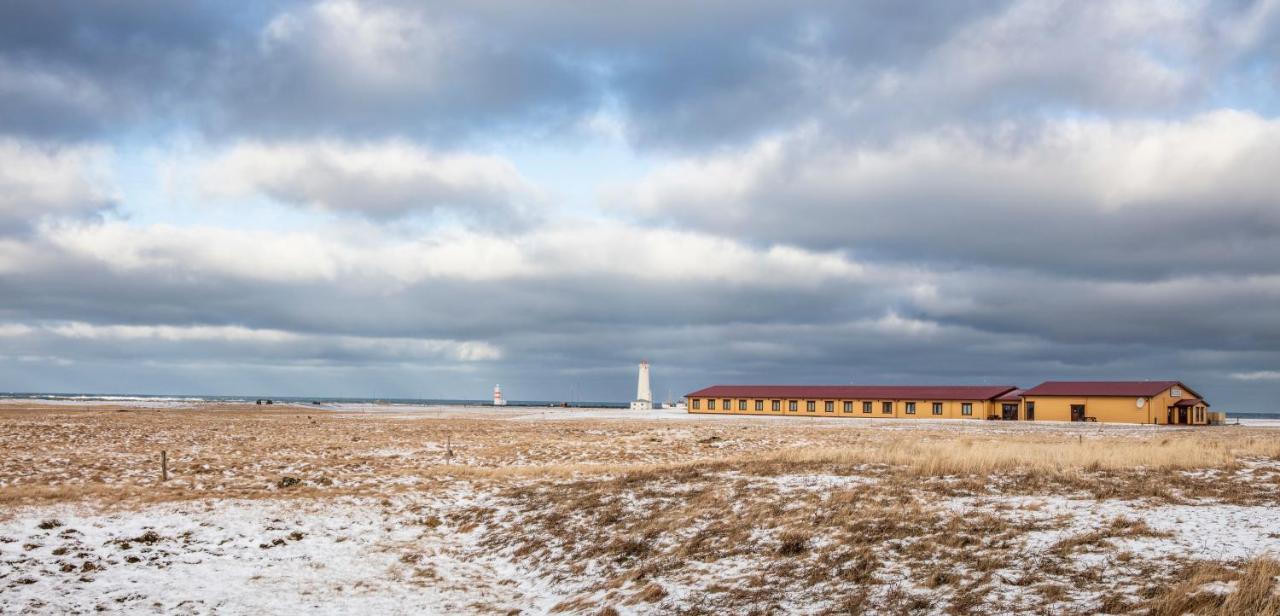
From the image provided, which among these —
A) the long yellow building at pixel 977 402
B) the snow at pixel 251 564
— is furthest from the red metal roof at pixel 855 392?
the snow at pixel 251 564

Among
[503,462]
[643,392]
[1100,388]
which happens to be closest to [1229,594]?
[503,462]

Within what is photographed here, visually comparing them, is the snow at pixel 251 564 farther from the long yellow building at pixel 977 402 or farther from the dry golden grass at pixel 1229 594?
the long yellow building at pixel 977 402

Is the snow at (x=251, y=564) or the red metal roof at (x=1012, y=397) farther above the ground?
the red metal roof at (x=1012, y=397)

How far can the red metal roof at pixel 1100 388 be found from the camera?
8038 cm

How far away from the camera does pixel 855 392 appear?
325 ft

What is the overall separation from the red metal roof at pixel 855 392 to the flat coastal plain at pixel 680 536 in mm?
66504

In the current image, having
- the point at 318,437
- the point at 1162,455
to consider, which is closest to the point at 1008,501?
the point at 1162,455

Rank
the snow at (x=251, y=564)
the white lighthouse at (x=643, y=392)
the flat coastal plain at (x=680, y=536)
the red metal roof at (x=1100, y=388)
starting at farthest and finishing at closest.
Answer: the white lighthouse at (x=643, y=392), the red metal roof at (x=1100, y=388), the snow at (x=251, y=564), the flat coastal plain at (x=680, y=536)

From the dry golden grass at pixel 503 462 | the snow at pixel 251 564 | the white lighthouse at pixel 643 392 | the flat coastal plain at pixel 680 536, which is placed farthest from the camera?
the white lighthouse at pixel 643 392

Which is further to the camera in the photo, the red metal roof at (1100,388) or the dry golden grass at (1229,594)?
the red metal roof at (1100,388)

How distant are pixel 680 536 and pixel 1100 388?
8360cm

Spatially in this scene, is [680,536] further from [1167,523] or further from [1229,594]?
[1229,594]

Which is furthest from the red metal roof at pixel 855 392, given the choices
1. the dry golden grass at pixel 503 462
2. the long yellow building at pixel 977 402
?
the dry golden grass at pixel 503 462

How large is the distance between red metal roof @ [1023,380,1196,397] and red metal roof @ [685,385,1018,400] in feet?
16.3
